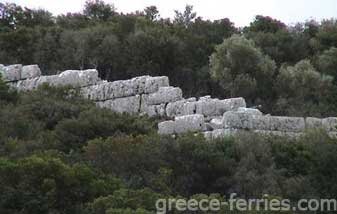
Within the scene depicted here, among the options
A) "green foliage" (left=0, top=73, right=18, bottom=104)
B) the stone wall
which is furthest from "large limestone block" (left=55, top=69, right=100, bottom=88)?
"green foliage" (left=0, top=73, right=18, bottom=104)

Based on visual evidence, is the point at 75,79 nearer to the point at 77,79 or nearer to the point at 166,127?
the point at 77,79

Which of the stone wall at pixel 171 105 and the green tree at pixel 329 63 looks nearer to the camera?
the stone wall at pixel 171 105

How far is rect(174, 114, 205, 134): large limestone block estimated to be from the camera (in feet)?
91.8

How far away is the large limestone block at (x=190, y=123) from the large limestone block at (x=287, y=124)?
217 centimetres

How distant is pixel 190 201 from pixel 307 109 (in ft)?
60.1

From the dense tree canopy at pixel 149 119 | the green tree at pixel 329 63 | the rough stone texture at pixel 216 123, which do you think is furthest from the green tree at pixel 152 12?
the rough stone texture at pixel 216 123

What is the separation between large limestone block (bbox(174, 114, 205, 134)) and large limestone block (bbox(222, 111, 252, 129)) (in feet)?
2.33

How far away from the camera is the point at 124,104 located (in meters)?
33.2

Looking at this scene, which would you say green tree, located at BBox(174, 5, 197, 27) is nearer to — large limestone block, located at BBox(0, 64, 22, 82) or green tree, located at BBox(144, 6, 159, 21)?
green tree, located at BBox(144, 6, 159, 21)

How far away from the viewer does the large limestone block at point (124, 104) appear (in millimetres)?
32938

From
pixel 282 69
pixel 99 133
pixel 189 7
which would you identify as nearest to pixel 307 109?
pixel 282 69

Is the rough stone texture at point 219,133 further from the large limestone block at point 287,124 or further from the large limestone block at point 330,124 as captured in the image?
the large limestone block at point 330,124

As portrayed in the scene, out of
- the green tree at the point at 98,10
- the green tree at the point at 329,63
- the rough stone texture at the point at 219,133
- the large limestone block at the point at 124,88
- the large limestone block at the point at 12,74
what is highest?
the green tree at the point at 98,10

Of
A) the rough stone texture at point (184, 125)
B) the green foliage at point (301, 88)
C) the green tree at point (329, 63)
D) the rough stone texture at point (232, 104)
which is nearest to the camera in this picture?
the rough stone texture at point (184, 125)
